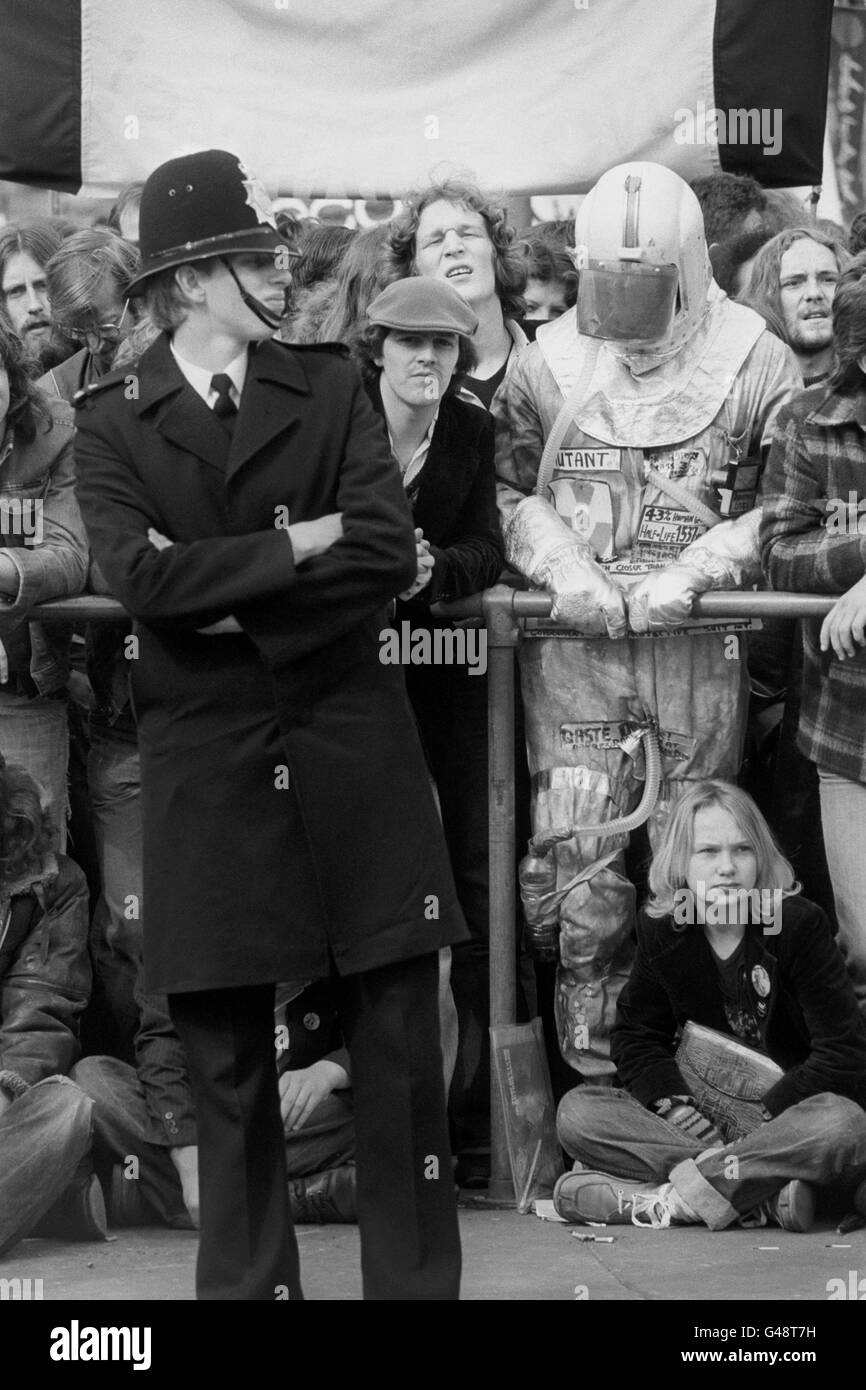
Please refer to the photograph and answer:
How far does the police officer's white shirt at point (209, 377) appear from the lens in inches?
149

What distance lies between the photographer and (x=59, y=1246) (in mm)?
4559

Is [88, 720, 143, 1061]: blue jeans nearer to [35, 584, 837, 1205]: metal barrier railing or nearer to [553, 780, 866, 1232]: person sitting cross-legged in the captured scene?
[35, 584, 837, 1205]: metal barrier railing

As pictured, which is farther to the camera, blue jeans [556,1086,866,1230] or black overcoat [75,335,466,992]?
blue jeans [556,1086,866,1230]

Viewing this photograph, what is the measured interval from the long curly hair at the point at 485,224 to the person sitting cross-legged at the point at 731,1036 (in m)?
1.45

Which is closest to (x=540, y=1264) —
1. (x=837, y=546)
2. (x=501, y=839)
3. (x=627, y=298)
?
(x=501, y=839)

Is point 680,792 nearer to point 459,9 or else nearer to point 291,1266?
point 291,1266

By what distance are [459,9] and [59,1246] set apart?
3.48 meters

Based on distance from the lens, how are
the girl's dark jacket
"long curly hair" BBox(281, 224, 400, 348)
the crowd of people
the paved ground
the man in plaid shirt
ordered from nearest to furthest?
the crowd of people < the paved ground < the girl's dark jacket < the man in plaid shirt < "long curly hair" BBox(281, 224, 400, 348)

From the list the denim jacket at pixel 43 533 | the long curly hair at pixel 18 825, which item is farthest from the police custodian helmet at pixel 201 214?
the long curly hair at pixel 18 825

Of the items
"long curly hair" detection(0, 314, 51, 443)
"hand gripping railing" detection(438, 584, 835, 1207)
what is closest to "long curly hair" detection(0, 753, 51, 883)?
"long curly hair" detection(0, 314, 51, 443)

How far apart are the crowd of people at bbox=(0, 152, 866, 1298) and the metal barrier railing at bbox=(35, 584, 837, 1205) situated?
57mm

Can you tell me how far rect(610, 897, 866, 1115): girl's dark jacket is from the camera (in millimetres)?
4590

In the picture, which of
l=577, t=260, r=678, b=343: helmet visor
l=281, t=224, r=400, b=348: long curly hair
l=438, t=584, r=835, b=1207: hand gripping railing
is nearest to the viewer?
l=438, t=584, r=835, b=1207: hand gripping railing

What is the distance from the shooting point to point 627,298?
16.2ft
